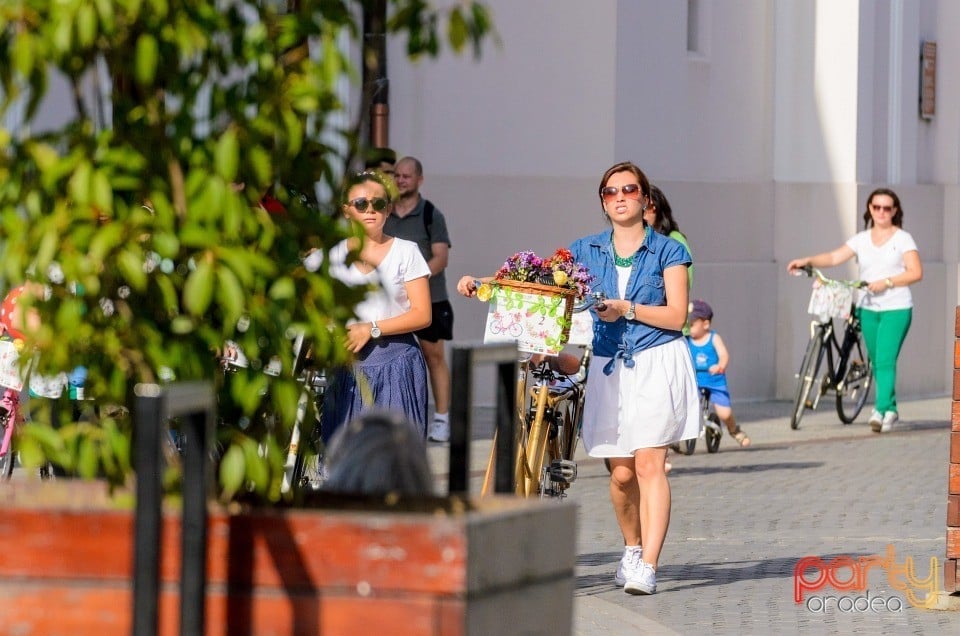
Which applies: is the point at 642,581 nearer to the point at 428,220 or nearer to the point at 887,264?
the point at 428,220

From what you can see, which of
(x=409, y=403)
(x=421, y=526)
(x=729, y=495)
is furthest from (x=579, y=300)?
(x=421, y=526)

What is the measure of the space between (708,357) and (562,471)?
19.3ft

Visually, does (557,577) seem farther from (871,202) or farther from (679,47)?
(679,47)

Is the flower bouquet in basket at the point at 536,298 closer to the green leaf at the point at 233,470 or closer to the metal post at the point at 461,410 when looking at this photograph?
the metal post at the point at 461,410

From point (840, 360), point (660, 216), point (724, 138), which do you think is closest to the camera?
point (660, 216)

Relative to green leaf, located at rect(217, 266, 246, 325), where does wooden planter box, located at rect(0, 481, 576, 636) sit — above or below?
below

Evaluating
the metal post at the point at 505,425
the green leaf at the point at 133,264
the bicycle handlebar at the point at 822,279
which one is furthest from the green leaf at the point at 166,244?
the bicycle handlebar at the point at 822,279

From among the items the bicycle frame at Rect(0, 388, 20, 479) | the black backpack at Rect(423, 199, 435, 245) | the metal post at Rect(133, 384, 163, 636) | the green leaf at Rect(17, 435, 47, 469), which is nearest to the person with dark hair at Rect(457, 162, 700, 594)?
the bicycle frame at Rect(0, 388, 20, 479)

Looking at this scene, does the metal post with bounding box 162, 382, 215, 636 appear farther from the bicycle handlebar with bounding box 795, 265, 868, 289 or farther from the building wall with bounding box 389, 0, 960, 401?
the building wall with bounding box 389, 0, 960, 401

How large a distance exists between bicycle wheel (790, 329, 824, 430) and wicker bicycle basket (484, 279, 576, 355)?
8.39 m

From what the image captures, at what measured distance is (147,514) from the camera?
308 cm

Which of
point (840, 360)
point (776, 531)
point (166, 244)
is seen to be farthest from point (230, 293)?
point (840, 360)

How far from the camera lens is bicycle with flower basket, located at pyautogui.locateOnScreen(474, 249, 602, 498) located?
806 cm

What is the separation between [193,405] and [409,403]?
4.66 metres
